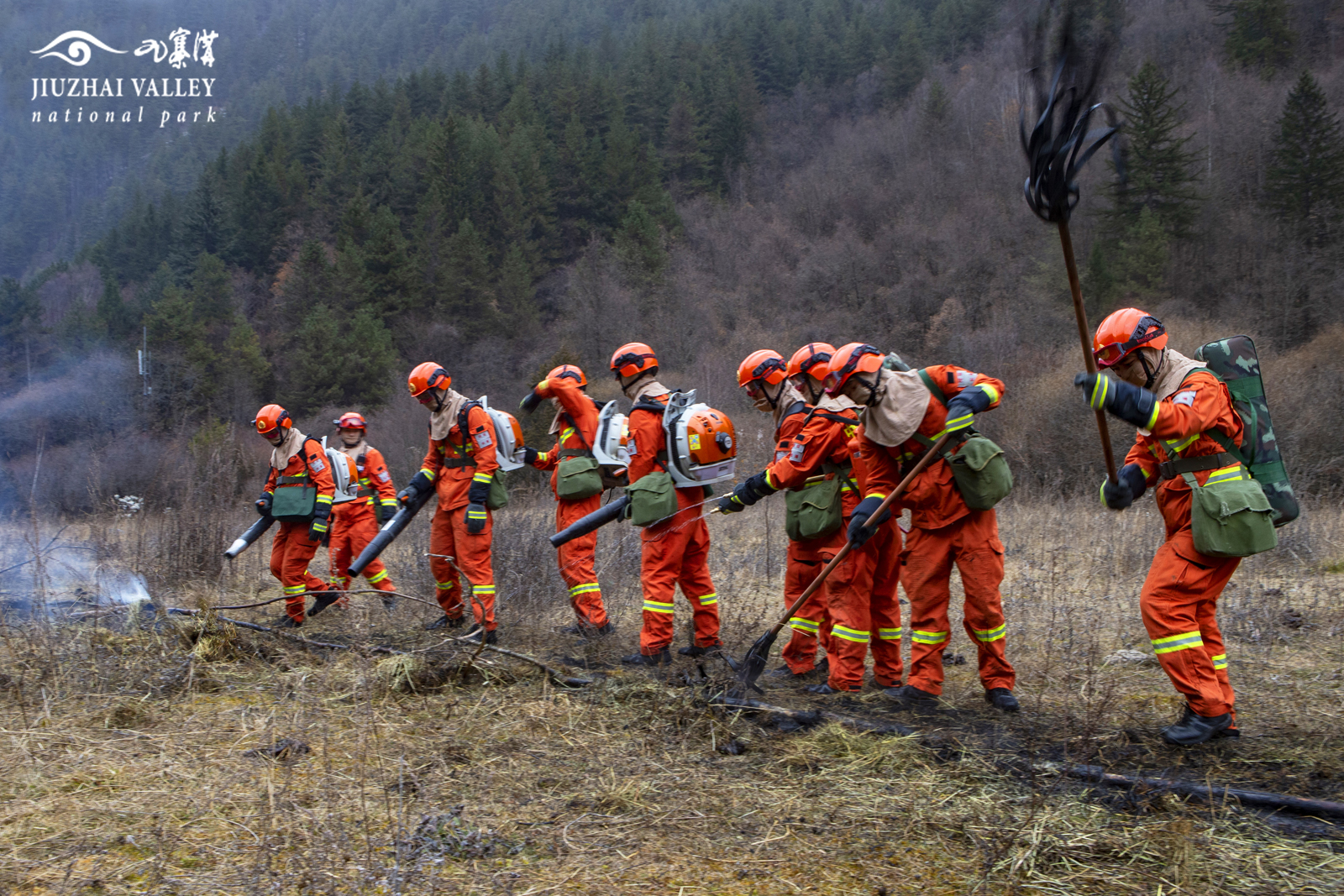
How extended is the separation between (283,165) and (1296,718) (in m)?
43.6

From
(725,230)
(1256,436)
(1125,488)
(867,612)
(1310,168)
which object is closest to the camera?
(1256,436)

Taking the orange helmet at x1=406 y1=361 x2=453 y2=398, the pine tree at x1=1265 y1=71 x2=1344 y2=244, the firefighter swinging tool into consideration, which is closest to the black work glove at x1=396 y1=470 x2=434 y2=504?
the orange helmet at x1=406 y1=361 x2=453 y2=398

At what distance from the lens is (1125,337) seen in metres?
4.44

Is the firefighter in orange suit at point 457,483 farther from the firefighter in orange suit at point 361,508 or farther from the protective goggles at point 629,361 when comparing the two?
the firefighter in orange suit at point 361,508

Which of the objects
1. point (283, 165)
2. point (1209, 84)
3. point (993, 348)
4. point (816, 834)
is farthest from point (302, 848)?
point (283, 165)

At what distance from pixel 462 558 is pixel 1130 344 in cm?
496

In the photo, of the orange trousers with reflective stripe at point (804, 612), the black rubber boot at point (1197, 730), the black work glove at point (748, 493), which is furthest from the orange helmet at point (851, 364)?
the black rubber boot at point (1197, 730)

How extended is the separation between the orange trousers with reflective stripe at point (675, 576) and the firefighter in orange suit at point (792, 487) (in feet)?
1.49

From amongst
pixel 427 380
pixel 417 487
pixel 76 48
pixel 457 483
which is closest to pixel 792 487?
pixel 457 483

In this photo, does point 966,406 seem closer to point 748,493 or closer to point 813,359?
point 813,359

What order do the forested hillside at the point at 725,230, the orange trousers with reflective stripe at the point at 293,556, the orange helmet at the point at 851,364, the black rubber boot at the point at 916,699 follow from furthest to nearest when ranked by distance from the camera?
the forested hillside at the point at 725,230, the orange trousers with reflective stripe at the point at 293,556, the black rubber boot at the point at 916,699, the orange helmet at the point at 851,364

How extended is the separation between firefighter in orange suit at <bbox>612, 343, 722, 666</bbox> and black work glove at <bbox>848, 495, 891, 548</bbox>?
145cm

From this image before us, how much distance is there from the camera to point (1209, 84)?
32.7 metres

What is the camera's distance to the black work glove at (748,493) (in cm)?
570
